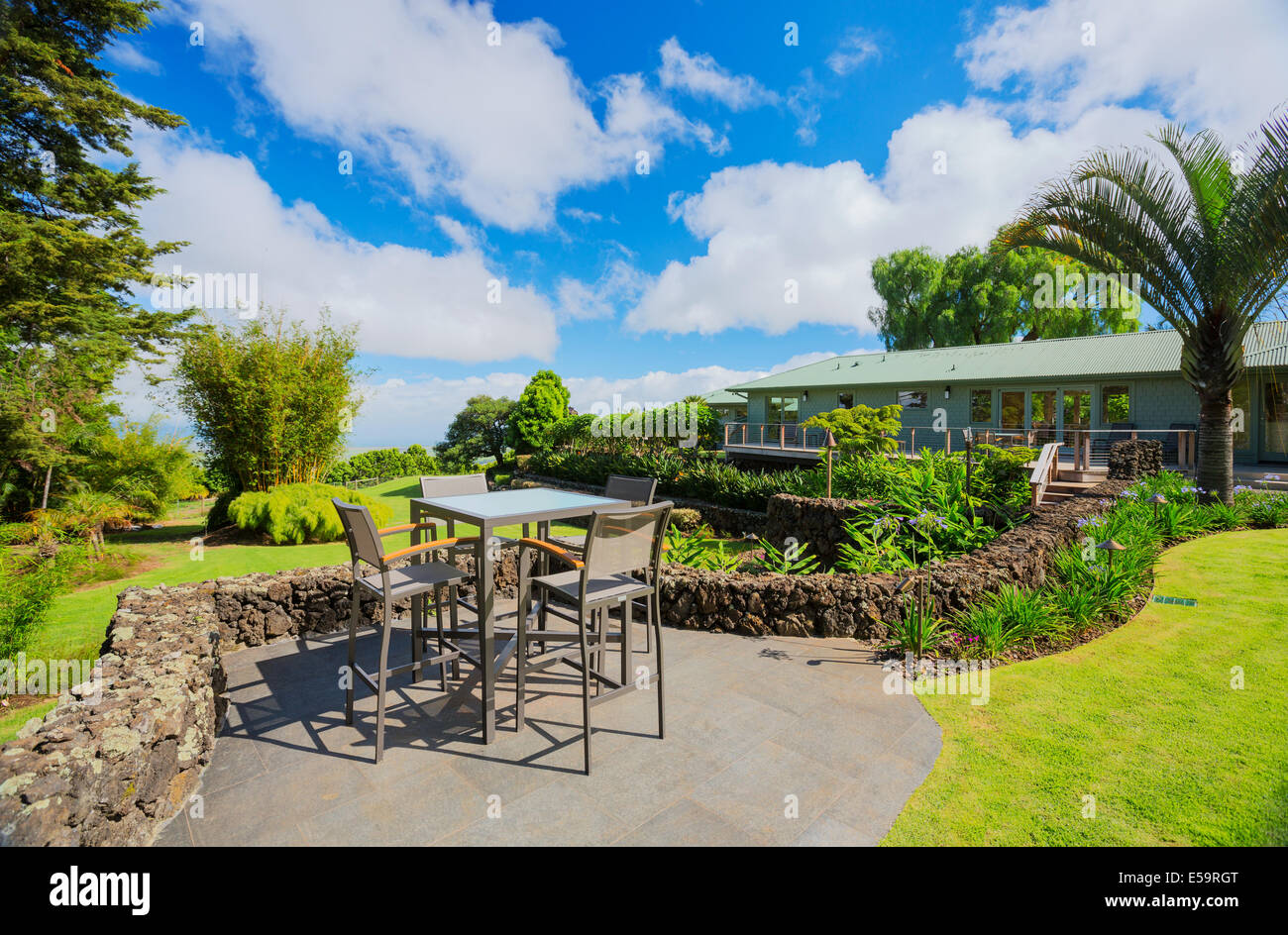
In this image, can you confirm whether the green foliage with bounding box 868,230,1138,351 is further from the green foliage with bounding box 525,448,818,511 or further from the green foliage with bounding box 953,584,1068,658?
the green foliage with bounding box 953,584,1068,658

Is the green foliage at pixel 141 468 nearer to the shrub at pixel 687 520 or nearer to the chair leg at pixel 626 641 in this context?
the shrub at pixel 687 520

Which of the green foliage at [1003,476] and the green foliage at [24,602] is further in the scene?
the green foliage at [1003,476]

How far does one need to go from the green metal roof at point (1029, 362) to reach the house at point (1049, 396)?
4cm

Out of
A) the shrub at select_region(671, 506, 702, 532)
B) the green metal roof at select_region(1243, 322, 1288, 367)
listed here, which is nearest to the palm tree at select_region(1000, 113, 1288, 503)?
the green metal roof at select_region(1243, 322, 1288, 367)

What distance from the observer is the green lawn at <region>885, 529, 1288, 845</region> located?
2.22 meters

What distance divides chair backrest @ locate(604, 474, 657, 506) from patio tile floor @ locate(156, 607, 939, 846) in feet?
4.17

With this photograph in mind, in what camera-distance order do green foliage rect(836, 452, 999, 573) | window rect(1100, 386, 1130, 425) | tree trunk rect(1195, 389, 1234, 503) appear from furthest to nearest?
1. window rect(1100, 386, 1130, 425)
2. tree trunk rect(1195, 389, 1234, 503)
3. green foliage rect(836, 452, 999, 573)

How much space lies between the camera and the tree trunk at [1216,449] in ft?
26.5

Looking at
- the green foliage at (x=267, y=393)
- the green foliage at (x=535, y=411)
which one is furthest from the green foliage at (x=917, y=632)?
the green foliage at (x=535, y=411)

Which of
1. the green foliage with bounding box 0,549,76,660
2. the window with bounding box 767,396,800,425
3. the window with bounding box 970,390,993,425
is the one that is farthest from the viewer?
the window with bounding box 767,396,800,425

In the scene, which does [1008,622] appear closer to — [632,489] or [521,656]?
[632,489]

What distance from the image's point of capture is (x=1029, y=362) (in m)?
17.5

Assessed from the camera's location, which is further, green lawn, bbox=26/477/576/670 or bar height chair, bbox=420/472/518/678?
green lawn, bbox=26/477/576/670

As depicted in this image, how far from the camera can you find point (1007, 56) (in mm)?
10188
